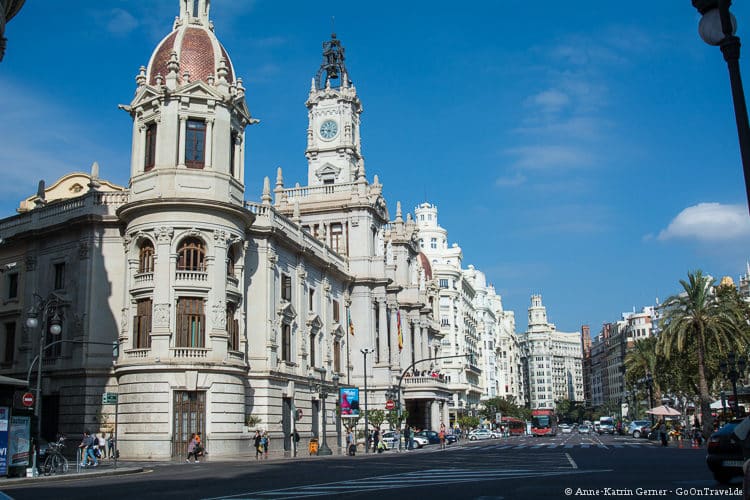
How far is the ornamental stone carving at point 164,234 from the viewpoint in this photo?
41.8 m

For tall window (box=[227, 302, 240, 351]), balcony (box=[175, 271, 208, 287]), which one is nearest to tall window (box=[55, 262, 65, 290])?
balcony (box=[175, 271, 208, 287])

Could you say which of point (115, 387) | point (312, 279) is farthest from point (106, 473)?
point (312, 279)

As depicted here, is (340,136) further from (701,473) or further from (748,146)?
(748,146)

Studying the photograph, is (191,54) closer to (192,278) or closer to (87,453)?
(192,278)

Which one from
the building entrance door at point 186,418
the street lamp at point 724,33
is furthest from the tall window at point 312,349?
the street lamp at point 724,33

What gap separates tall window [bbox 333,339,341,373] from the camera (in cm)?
6103

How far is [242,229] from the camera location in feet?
150

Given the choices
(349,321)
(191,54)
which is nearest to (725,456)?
(191,54)

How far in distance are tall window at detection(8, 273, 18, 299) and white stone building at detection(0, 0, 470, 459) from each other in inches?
5.6

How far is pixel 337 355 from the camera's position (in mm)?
61750

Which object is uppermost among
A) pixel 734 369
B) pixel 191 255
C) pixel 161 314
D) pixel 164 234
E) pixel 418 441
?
pixel 164 234

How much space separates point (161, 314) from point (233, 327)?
5.11 metres

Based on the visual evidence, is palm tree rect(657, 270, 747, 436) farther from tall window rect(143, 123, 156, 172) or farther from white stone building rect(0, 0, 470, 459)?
tall window rect(143, 123, 156, 172)

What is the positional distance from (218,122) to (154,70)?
19.6ft
